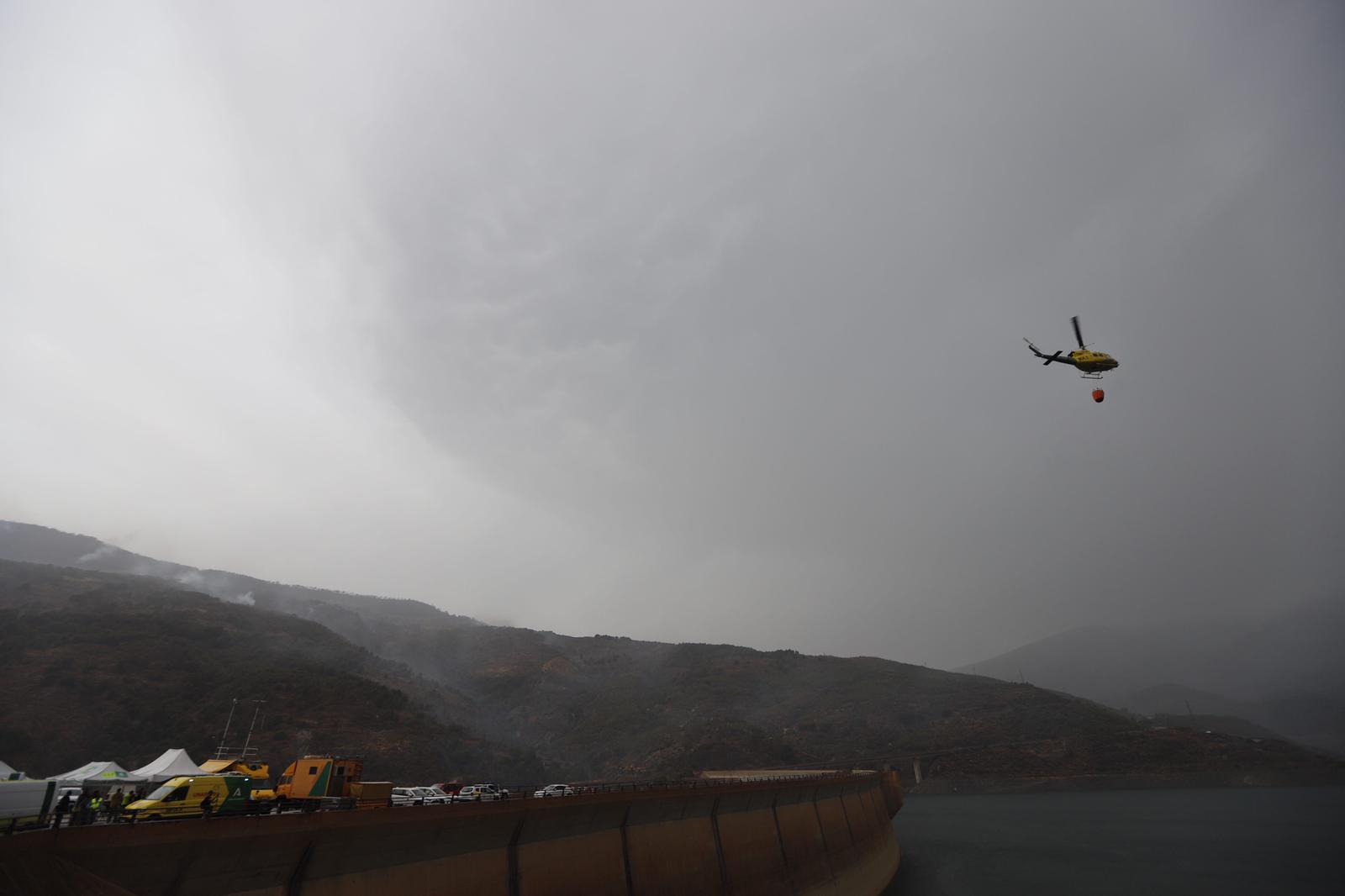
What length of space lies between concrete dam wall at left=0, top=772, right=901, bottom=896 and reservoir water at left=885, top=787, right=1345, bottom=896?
2417cm

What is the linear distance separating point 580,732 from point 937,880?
108m

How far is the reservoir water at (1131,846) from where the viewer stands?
43875 mm

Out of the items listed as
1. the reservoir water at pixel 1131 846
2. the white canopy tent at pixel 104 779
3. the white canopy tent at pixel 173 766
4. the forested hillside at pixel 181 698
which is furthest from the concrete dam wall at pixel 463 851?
the forested hillside at pixel 181 698

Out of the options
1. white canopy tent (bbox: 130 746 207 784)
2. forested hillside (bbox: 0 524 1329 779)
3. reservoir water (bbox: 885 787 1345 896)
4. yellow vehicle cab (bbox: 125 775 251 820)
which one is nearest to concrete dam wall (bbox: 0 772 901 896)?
yellow vehicle cab (bbox: 125 775 251 820)

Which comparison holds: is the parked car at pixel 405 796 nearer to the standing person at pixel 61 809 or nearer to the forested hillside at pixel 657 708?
the standing person at pixel 61 809

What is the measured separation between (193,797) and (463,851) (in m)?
7.64

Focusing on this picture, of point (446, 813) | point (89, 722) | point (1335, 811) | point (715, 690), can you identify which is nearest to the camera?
point (446, 813)

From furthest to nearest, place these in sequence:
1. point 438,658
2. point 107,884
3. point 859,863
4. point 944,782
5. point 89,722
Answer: point 438,658 → point 944,782 → point 89,722 → point 859,863 → point 107,884

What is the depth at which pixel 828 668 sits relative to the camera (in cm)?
19112

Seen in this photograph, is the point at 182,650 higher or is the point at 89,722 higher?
the point at 182,650

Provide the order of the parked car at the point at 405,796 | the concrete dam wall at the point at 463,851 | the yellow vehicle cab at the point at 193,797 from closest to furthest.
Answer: the concrete dam wall at the point at 463,851 < the yellow vehicle cab at the point at 193,797 < the parked car at the point at 405,796

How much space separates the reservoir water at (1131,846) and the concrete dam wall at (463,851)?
24168 mm

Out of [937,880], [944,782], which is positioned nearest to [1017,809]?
[944,782]

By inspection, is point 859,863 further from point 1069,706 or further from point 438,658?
point 438,658
